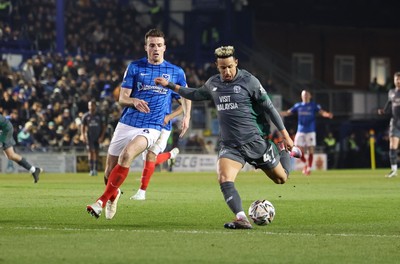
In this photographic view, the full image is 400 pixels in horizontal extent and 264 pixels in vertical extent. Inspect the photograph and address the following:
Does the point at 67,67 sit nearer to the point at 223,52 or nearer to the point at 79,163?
the point at 79,163

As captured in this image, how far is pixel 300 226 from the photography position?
14.8m

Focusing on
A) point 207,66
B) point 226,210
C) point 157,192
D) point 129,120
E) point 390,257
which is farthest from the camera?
point 207,66

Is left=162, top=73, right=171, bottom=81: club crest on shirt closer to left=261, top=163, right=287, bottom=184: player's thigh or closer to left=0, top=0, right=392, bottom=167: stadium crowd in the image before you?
left=261, top=163, right=287, bottom=184: player's thigh

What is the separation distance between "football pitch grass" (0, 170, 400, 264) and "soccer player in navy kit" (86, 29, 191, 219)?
2.16 feet

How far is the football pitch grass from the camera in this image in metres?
11.1

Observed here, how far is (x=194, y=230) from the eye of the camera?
14.0 m

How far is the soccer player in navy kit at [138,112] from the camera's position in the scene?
15623mm

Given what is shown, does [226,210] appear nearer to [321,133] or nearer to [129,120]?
[129,120]

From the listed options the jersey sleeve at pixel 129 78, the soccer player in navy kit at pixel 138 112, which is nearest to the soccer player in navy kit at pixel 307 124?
the soccer player in navy kit at pixel 138 112

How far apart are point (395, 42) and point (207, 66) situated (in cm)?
1931

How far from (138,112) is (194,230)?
2.95m

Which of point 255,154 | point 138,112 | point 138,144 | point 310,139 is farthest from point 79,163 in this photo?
point 255,154

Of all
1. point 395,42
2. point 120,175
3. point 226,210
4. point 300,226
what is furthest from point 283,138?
point 395,42

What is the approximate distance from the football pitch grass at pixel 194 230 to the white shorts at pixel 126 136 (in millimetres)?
949
